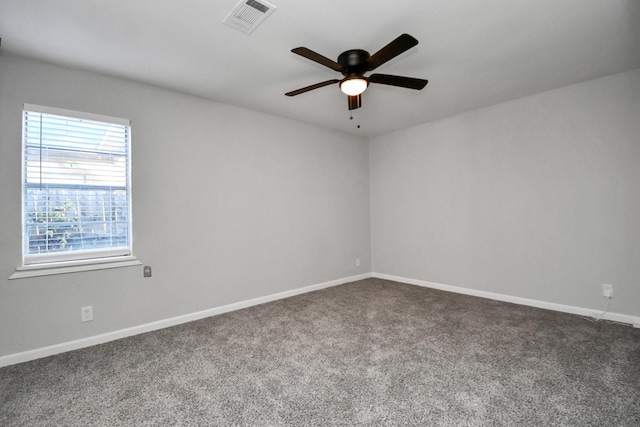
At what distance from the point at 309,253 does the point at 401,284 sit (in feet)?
5.07

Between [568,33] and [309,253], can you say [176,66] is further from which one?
[568,33]

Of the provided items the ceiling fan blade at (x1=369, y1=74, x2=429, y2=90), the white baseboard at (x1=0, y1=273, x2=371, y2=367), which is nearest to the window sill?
the white baseboard at (x1=0, y1=273, x2=371, y2=367)

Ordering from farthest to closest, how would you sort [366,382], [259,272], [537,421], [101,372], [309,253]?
1. [309,253]
2. [259,272]
3. [101,372]
4. [366,382]
5. [537,421]

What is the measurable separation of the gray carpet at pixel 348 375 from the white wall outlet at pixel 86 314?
262mm

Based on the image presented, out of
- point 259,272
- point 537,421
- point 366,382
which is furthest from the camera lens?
point 259,272

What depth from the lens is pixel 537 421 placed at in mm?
1595

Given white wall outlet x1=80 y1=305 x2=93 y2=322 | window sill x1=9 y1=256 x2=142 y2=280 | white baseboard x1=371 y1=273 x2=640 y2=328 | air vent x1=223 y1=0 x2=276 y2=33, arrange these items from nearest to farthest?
air vent x1=223 y1=0 x2=276 y2=33 → window sill x1=9 y1=256 x2=142 y2=280 → white wall outlet x1=80 y1=305 x2=93 y2=322 → white baseboard x1=371 y1=273 x2=640 y2=328

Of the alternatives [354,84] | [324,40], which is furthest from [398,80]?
[324,40]

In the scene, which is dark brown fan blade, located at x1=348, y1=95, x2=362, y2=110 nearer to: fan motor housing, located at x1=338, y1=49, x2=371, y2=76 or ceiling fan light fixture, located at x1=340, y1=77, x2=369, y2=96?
ceiling fan light fixture, located at x1=340, y1=77, x2=369, y2=96

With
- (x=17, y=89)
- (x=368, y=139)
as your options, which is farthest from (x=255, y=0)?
(x=368, y=139)

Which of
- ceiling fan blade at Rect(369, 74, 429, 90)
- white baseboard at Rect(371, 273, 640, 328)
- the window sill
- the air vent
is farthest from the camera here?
white baseboard at Rect(371, 273, 640, 328)

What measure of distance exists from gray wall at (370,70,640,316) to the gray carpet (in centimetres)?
55

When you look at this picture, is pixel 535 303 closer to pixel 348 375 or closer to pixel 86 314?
pixel 348 375

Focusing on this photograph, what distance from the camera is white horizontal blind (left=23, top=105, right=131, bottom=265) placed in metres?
2.47
